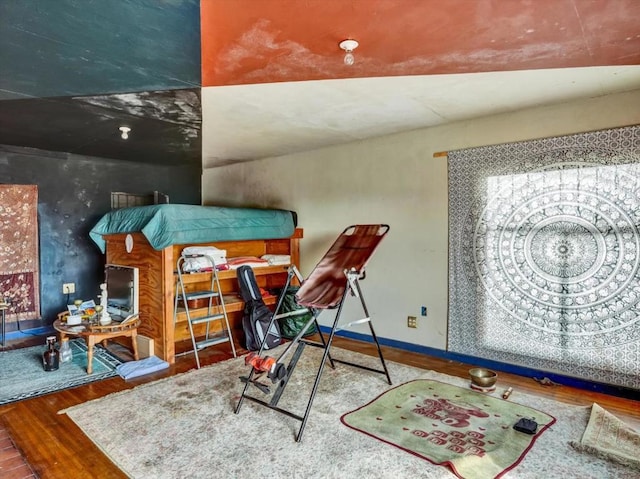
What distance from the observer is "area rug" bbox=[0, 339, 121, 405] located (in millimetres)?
3215

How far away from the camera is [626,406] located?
2.90m

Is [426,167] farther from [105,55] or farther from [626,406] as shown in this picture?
[105,55]

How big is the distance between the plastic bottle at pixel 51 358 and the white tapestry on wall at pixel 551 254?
382 cm

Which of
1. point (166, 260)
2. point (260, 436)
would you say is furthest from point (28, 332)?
point (260, 436)

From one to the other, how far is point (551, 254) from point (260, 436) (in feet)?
9.03

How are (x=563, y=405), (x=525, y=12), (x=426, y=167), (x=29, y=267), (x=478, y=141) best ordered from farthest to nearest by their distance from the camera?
(x=29, y=267) → (x=426, y=167) → (x=478, y=141) → (x=563, y=405) → (x=525, y=12)

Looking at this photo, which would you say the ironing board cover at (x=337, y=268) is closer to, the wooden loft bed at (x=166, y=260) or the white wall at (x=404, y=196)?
the white wall at (x=404, y=196)

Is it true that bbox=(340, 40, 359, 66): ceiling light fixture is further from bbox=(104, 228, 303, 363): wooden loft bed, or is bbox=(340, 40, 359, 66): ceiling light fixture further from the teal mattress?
bbox=(104, 228, 303, 363): wooden loft bed

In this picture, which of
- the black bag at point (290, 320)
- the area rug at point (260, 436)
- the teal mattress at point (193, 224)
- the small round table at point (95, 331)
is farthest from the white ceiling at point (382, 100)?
the area rug at point (260, 436)

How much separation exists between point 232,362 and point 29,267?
3112mm

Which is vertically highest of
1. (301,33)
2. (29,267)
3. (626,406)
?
(301,33)

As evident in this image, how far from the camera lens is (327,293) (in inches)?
125

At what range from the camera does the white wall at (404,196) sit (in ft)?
11.2

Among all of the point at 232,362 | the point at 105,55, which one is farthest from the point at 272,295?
the point at 105,55
